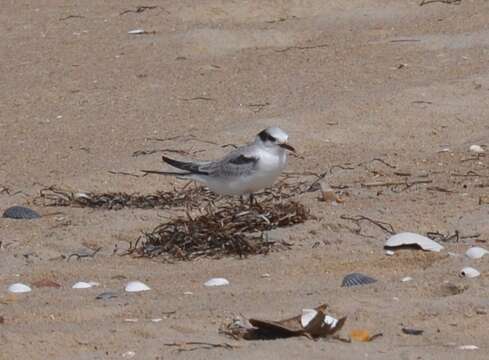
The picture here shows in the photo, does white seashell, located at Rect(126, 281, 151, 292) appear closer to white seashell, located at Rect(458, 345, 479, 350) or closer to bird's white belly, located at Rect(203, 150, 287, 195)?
bird's white belly, located at Rect(203, 150, 287, 195)

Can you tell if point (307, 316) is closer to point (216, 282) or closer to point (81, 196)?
point (216, 282)

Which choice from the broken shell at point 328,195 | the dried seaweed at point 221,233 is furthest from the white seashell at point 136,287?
the broken shell at point 328,195

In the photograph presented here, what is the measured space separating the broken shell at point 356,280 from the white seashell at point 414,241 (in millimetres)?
493

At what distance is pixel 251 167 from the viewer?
22.5 feet

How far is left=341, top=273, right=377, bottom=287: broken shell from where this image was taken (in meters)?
5.73

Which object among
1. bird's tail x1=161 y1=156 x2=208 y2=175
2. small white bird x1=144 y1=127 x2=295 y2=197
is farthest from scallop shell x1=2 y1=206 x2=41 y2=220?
small white bird x1=144 y1=127 x2=295 y2=197

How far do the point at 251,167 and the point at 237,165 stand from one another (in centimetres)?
8

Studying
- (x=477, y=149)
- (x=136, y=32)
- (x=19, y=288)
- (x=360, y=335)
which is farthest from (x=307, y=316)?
(x=136, y=32)

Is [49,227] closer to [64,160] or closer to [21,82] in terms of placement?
[64,160]

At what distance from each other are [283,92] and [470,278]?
4651 millimetres

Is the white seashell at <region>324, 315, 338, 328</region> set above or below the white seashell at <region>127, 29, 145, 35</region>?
above

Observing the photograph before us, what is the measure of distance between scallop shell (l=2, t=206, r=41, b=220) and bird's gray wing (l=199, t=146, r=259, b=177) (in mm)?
973

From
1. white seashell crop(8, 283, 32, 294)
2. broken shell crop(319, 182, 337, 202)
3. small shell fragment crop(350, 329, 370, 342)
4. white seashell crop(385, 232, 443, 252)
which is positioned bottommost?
broken shell crop(319, 182, 337, 202)

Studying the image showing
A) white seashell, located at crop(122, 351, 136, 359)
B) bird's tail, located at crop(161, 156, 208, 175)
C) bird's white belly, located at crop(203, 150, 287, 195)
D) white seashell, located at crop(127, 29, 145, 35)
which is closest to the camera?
white seashell, located at crop(122, 351, 136, 359)
